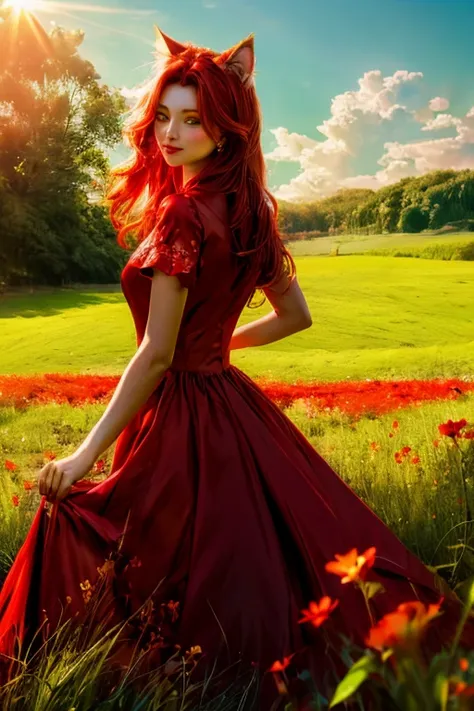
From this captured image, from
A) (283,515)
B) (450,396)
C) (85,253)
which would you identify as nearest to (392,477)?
(283,515)

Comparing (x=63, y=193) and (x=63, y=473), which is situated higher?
(x=63, y=193)

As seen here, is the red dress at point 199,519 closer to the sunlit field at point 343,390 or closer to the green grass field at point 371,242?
the sunlit field at point 343,390

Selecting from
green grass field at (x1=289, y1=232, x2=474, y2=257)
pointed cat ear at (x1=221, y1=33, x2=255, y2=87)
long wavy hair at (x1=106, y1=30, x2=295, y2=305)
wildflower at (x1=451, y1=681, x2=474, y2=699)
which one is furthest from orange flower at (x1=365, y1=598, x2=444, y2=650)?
green grass field at (x1=289, y1=232, x2=474, y2=257)

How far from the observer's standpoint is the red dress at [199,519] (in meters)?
1.71

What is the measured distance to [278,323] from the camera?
2.19 meters

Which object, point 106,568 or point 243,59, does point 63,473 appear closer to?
point 106,568

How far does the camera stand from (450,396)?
17.5 feet

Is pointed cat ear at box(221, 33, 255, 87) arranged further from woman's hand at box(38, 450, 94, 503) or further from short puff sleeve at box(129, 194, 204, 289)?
woman's hand at box(38, 450, 94, 503)

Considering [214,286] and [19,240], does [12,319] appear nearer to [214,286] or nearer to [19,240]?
[19,240]

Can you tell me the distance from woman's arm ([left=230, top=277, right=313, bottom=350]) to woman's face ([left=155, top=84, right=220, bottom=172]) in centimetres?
44

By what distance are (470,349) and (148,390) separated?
6331 millimetres

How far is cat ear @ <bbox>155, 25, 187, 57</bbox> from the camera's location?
6.37 ft

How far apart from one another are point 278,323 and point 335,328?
6.68 m

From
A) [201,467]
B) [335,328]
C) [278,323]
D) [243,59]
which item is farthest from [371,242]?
[201,467]
